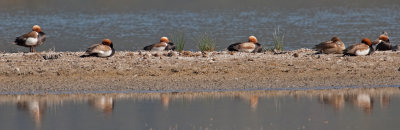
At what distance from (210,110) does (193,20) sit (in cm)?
1658

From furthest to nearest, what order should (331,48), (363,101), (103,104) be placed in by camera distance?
(331,48) → (363,101) → (103,104)

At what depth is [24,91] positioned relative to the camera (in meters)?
12.1

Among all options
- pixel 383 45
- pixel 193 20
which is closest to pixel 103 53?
pixel 383 45

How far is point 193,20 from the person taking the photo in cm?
2670

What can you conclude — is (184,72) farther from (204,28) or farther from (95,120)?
(204,28)

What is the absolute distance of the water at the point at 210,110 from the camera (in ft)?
30.4

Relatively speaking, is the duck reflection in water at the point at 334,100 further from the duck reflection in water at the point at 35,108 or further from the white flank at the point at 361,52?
the white flank at the point at 361,52

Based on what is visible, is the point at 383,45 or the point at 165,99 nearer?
the point at 165,99

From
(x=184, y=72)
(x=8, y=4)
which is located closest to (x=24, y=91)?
Result: (x=184, y=72)

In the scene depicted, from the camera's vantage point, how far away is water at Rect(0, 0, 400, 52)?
21484 mm

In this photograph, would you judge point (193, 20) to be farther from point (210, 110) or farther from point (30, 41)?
point (210, 110)

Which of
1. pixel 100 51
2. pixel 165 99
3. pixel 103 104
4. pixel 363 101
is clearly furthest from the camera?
pixel 100 51

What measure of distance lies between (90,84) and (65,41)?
29.3ft

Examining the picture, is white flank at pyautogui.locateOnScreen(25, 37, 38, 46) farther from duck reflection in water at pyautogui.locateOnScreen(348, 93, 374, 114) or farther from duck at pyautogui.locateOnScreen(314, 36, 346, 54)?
duck reflection in water at pyautogui.locateOnScreen(348, 93, 374, 114)
